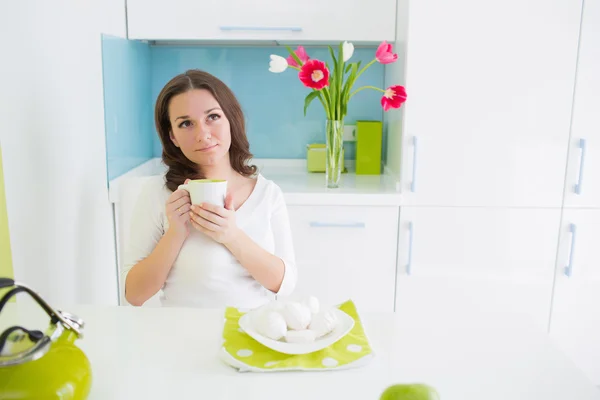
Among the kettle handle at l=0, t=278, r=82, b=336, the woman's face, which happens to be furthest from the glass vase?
the kettle handle at l=0, t=278, r=82, b=336

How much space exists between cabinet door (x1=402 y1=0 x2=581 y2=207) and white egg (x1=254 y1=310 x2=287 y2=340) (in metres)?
1.27

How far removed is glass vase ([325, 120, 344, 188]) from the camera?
2.17 meters

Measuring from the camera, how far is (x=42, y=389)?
27.4 inches

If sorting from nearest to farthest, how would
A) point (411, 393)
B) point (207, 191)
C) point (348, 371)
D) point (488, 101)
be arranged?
point (411, 393) → point (348, 371) → point (207, 191) → point (488, 101)

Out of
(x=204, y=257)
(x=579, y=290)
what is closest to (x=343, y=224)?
(x=204, y=257)

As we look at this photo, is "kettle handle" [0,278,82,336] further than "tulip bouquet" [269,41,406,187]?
No

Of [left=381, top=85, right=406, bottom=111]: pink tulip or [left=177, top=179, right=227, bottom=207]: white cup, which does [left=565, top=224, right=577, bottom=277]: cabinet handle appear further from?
[left=177, top=179, right=227, bottom=207]: white cup

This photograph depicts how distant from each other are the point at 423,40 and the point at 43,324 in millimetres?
1585

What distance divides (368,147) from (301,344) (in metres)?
1.69

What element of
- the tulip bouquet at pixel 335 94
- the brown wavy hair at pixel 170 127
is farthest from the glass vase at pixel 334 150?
the brown wavy hair at pixel 170 127

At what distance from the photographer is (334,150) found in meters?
2.19

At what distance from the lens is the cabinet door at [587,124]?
6.69 ft

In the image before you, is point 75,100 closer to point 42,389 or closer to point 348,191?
point 348,191

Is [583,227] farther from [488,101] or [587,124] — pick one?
[488,101]
